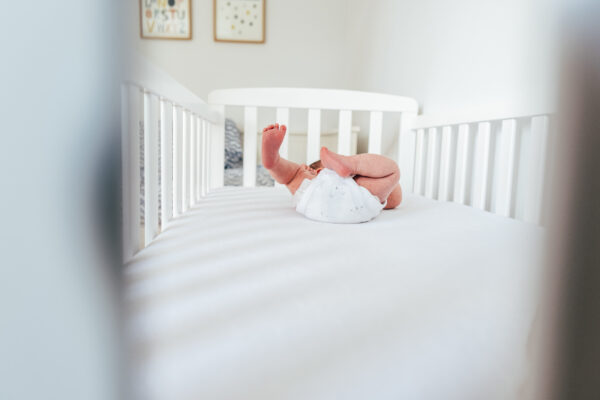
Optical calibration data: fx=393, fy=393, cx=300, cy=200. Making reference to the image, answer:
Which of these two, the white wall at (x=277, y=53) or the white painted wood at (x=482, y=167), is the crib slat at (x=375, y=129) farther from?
the white wall at (x=277, y=53)

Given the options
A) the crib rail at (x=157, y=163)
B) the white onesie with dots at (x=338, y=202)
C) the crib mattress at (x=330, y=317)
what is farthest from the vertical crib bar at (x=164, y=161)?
the white onesie with dots at (x=338, y=202)

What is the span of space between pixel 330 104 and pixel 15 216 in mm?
1418

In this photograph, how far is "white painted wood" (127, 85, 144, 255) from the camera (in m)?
0.13

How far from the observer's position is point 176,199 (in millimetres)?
734

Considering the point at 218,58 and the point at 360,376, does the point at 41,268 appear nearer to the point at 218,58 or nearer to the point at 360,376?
the point at 360,376

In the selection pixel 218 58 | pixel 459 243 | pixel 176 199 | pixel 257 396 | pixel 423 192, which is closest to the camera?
pixel 257 396

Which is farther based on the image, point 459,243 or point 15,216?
point 459,243

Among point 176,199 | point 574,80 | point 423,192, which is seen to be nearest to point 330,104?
point 423,192

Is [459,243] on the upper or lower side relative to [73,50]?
lower

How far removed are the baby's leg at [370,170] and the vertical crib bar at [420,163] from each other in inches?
21.3

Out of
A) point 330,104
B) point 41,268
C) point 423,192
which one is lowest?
point 423,192

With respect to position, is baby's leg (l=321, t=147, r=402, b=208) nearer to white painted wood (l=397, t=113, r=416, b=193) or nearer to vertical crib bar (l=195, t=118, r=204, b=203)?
vertical crib bar (l=195, t=118, r=204, b=203)

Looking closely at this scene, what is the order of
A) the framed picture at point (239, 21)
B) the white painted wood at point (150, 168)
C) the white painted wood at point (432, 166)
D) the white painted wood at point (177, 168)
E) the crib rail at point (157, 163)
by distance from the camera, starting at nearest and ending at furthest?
the crib rail at point (157, 163), the white painted wood at point (150, 168), the white painted wood at point (177, 168), the white painted wood at point (432, 166), the framed picture at point (239, 21)

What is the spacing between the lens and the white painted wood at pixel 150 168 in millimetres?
467
